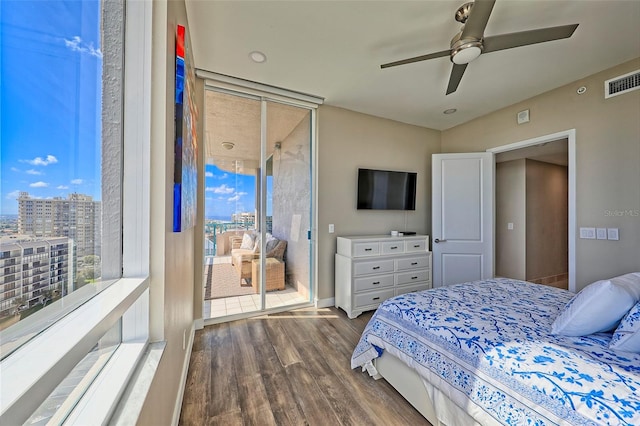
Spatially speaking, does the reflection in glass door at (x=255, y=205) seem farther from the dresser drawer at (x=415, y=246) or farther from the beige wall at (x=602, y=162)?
the beige wall at (x=602, y=162)

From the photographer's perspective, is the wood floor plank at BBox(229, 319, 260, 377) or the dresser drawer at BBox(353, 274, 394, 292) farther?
the dresser drawer at BBox(353, 274, 394, 292)

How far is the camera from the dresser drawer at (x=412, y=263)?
3207 mm

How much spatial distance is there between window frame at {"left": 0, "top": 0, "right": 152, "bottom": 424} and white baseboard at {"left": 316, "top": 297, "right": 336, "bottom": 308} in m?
2.42

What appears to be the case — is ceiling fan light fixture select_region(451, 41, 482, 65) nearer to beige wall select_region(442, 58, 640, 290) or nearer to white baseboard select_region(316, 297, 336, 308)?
beige wall select_region(442, 58, 640, 290)

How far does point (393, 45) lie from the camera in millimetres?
2160

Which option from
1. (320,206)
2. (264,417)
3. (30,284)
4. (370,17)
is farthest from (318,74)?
(264,417)

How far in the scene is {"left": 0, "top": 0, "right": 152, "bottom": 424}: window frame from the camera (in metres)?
0.41

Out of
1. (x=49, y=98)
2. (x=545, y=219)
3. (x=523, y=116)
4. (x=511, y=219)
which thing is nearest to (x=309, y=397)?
(x=49, y=98)

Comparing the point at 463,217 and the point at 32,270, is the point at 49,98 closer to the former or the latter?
the point at 32,270

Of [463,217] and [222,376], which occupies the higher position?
[463,217]

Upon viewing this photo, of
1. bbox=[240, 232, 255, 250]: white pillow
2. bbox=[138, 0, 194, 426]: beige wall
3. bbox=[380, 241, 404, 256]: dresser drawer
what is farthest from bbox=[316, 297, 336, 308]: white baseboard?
bbox=[138, 0, 194, 426]: beige wall

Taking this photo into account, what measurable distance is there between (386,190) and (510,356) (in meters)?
2.68

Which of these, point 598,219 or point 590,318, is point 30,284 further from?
point 598,219

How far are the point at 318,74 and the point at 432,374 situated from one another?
9.09 ft
